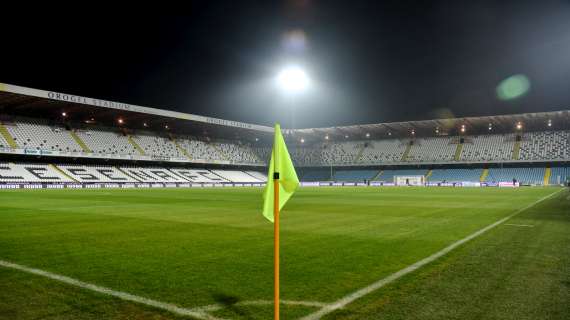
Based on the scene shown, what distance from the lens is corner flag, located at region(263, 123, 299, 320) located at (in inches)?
161

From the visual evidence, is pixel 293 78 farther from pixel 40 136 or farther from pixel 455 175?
pixel 455 175

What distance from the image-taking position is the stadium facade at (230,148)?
55.5 metres

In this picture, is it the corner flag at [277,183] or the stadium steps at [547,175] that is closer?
the corner flag at [277,183]

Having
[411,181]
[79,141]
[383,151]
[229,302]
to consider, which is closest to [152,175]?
[79,141]

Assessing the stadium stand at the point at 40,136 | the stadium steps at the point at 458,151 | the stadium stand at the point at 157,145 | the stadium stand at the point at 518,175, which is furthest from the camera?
the stadium steps at the point at 458,151

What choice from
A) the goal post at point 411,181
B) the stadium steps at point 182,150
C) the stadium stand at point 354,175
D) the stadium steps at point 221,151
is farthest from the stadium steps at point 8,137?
the goal post at point 411,181

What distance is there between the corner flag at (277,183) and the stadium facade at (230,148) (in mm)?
53464

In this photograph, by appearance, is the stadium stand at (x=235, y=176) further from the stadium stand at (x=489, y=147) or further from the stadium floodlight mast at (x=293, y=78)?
the stadium stand at (x=489, y=147)

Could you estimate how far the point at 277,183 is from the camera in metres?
4.20

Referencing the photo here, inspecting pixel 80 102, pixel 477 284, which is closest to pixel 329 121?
pixel 80 102

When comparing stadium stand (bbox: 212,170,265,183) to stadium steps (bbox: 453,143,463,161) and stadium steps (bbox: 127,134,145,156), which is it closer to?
stadium steps (bbox: 127,134,145,156)

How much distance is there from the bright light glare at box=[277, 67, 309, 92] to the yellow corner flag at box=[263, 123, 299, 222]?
1786 inches

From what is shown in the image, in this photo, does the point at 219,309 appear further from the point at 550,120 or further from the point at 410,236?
the point at 550,120

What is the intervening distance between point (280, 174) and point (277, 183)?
108 mm
